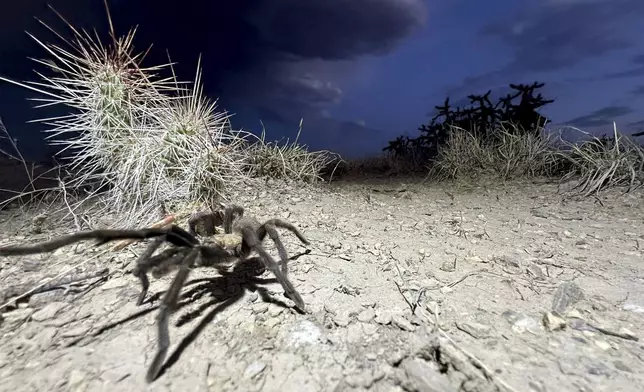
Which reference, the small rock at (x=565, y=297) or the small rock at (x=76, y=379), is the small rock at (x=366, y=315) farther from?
the small rock at (x=76, y=379)

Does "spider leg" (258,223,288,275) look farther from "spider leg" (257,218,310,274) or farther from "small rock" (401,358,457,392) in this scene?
"small rock" (401,358,457,392)

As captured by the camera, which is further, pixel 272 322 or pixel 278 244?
pixel 278 244

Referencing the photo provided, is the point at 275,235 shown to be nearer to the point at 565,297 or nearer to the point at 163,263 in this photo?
the point at 163,263

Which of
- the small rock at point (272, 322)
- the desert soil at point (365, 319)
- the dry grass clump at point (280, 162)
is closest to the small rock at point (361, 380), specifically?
the desert soil at point (365, 319)

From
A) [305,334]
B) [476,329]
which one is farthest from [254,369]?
[476,329]

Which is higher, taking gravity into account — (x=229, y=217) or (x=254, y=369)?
(x=229, y=217)

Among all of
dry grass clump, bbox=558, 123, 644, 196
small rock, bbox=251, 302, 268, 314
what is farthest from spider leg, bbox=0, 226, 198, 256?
dry grass clump, bbox=558, 123, 644, 196

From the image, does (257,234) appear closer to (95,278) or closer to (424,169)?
(95,278)
